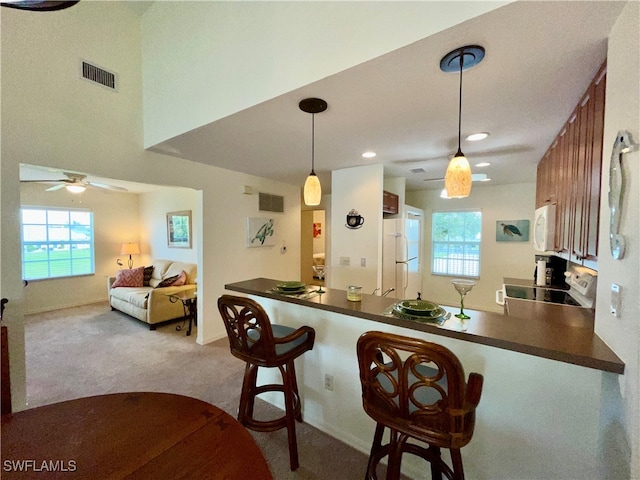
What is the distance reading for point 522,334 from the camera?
1249 millimetres

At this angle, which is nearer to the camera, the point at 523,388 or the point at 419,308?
the point at 523,388

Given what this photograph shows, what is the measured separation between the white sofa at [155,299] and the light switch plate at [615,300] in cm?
493

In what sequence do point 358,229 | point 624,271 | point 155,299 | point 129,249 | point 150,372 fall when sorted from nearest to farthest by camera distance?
point 624,271
point 150,372
point 358,229
point 155,299
point 129,249

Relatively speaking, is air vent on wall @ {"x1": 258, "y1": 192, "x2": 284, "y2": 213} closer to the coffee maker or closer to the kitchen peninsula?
the kitchen peninsula

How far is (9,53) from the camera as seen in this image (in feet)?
6.50

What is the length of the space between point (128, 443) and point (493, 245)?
570 cm

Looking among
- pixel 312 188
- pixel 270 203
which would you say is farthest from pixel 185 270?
pixel 312 188

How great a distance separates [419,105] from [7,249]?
3250mm

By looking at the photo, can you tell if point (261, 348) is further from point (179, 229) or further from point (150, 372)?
point (179, 229)

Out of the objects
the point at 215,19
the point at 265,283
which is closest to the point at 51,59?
the point at 215,19

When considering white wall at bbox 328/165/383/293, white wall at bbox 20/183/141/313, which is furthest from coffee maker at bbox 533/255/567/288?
white wall at bbox 20/183/141/313

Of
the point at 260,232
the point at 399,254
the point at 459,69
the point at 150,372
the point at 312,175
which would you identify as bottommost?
the point at 150,372

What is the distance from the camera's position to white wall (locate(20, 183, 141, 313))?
4918mm

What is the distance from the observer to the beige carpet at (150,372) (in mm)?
1754
